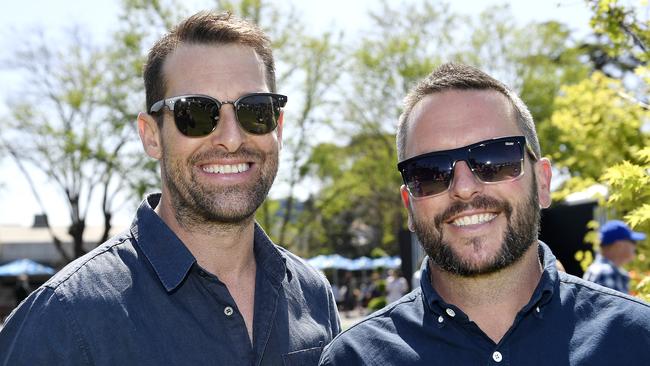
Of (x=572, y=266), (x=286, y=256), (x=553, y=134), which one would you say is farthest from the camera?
(x=553, y=134)

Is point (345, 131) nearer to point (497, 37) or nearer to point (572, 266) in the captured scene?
point (497, 37)

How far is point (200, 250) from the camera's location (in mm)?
3189

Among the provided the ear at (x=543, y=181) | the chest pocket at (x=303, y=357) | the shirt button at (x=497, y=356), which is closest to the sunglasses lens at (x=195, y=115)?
the chest pocket at (x=303, y=357)

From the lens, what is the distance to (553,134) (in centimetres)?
3012

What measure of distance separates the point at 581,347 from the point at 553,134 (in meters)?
28.9

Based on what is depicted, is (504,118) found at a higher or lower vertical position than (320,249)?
higher

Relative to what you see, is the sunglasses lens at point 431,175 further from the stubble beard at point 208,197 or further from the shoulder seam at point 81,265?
the shoulder seam at point 81,265

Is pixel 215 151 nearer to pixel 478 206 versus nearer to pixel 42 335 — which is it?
pixel 42 335

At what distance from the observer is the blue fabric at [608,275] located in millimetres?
7383

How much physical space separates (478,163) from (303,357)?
3.64 ft

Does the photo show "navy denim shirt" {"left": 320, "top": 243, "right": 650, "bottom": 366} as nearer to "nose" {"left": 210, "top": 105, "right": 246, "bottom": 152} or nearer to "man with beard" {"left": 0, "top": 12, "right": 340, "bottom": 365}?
"man with beard" {"left": 0, "top": 12, "right": 340, "bottom": 365}

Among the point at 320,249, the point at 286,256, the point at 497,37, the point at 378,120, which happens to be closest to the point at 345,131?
the point at 378,120

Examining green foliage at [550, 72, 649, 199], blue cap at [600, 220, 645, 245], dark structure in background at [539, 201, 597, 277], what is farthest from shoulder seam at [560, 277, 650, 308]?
dark structure in background at [539, 201, 597, 277]

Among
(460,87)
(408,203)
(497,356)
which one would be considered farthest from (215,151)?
(497,356)
